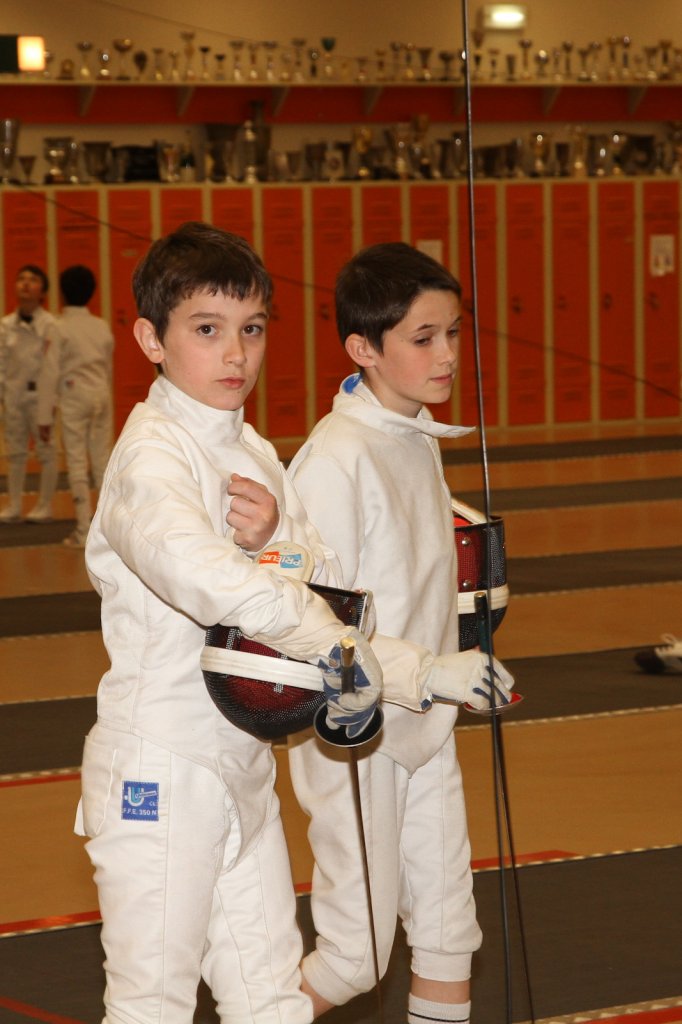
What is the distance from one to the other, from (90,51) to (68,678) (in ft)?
30.8

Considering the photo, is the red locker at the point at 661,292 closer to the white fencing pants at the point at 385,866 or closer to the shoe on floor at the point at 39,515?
the shoe on floor at the point at 39,515

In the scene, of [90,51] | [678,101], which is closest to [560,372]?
[678,101]

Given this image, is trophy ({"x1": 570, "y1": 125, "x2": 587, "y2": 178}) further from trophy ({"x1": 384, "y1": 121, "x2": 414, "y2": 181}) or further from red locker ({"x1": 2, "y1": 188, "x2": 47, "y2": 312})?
red locker ({"x1": 2, "y1": 188, "x2": 47, "y2": 312})

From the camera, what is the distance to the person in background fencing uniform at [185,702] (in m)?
2.15

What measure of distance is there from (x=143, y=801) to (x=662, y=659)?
13.6 ft

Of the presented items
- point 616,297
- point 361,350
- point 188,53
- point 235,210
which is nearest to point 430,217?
point 235,210

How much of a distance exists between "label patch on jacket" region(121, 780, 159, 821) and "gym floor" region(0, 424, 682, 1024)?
0.54 m

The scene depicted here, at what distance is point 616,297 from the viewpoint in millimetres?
15695

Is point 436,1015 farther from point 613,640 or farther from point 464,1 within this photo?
point 613,640

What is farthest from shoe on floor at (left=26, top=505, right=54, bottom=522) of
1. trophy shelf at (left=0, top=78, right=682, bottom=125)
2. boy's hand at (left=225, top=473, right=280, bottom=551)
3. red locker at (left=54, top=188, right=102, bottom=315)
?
boy's hand at (left=225, top=473, right=280, bottom=551)

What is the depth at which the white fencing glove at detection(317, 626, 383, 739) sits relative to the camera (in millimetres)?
2059

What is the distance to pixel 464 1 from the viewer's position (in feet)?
7.62

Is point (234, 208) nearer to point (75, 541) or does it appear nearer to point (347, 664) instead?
point (75, 541)

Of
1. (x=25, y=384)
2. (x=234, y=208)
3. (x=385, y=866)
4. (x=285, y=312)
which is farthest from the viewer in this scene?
(x=285, y=312)
